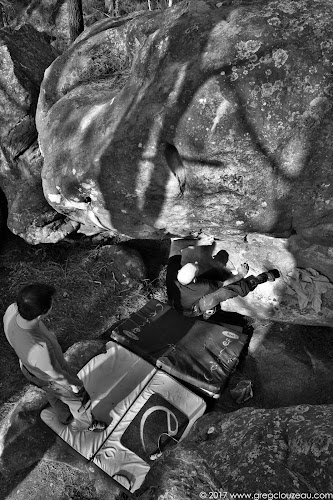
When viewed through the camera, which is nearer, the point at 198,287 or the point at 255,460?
the point at 255,460

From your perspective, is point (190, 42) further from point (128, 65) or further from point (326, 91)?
point (128, 65)

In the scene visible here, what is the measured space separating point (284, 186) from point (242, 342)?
7.10 feet

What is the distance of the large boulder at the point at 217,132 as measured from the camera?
11.2 feet

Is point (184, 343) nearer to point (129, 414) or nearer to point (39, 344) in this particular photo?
point (129, 414)

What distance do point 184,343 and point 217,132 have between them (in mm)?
2657

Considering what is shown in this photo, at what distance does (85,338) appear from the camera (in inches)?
211

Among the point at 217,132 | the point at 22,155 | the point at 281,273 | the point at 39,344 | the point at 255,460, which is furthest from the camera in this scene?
the point at 22,155

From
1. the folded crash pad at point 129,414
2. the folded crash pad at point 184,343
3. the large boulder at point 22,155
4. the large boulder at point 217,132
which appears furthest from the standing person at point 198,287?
the large boulder at point 22,155

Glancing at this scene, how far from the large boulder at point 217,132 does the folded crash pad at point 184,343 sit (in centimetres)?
120

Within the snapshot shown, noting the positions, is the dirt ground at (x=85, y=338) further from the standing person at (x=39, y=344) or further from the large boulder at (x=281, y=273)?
the standing person at (x=39, y=344)

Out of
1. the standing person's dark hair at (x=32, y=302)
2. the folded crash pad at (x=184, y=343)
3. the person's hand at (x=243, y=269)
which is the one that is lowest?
the folded crash pad at (x=184, y=343)

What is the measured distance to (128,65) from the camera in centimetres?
538

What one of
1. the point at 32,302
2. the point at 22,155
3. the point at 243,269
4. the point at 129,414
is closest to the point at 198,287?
the point at 243,269

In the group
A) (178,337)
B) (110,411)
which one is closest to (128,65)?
(178,337)
